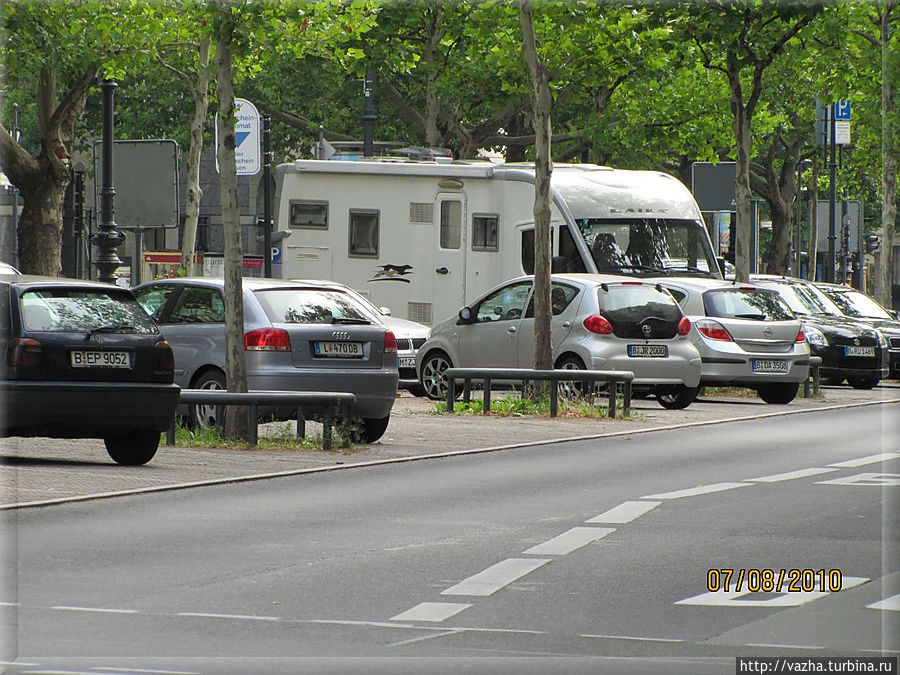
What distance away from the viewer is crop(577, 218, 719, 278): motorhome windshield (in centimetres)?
2683

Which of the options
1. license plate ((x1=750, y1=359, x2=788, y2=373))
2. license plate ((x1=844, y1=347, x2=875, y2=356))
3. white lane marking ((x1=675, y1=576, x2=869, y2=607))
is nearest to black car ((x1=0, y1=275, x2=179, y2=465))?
white lane marking ((x1=675, y1=576, x2=869, y2=607))

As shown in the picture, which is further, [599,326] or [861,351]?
[861,351]

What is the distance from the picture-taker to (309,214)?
28.9 metres

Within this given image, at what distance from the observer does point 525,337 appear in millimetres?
22188

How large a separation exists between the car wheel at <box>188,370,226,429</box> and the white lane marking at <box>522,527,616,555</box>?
6.86 m

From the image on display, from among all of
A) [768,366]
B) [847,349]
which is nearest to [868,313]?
[847,349]

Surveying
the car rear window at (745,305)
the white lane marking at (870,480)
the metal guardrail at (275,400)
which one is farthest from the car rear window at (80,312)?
the car rear window at (745,305)

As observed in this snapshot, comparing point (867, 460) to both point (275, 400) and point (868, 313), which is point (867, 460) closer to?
point (275, 400)

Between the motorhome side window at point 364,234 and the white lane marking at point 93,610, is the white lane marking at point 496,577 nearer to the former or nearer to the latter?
the white lane marking at point 93,610

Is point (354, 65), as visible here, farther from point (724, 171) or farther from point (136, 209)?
point (136, 209)

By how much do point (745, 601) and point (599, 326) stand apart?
13580 mm

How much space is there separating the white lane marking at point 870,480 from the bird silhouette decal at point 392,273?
15.1m

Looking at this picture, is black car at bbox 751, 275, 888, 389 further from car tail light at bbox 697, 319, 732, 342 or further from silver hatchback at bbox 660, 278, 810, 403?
car tail light at bbox 697, 319, 732, 342

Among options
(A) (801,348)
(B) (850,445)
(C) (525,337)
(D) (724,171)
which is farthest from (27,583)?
(D) (724,171)
